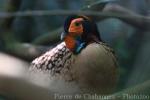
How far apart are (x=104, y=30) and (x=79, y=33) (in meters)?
0.27

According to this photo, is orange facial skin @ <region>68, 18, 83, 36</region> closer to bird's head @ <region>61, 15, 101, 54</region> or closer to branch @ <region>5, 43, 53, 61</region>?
bird's head @ <region>61, 15, 101, 54</region>

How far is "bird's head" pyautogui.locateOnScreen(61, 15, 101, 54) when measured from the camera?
1024mm

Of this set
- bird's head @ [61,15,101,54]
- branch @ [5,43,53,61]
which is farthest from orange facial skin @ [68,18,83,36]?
branch @ [5,43,53,61]

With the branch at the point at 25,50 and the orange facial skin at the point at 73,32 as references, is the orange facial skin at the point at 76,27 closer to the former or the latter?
the orange facial skin at the point at 73,32

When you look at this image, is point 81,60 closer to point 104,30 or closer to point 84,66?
point 84,66

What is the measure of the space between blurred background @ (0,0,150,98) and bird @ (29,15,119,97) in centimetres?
4

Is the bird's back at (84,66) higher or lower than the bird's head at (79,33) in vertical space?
lower

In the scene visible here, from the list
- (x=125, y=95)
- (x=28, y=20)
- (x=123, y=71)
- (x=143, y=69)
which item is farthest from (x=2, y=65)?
(x=28, y=20)

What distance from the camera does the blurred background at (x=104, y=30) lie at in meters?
1.05

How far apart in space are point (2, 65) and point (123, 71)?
0.99 meters

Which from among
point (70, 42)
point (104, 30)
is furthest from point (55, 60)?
point (104, 30)

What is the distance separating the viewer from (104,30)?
1.31m

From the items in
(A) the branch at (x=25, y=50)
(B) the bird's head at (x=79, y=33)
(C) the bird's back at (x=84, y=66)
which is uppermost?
(B) the bird's head at (x=79, y=33)

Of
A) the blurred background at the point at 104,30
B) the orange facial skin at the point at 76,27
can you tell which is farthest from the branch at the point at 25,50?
the orange facial skin at the point at 76,27
